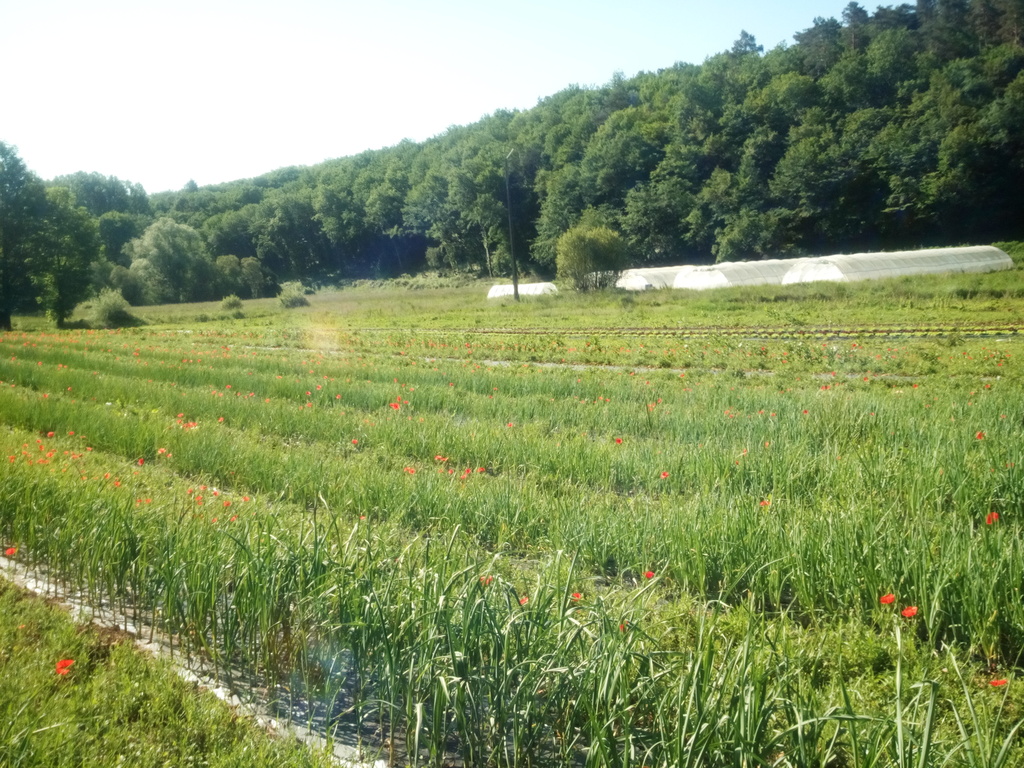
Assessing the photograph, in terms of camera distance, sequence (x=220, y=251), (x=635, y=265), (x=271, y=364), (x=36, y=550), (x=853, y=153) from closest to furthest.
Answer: (x=36, y=550)
(x=271, y=364)
(x=853, y=153)
(x=635, y=265)
(x=220, y=251)

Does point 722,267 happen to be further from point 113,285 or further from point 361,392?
point 113,285

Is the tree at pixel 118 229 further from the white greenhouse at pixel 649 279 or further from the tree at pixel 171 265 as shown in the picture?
the white greenhouse at pixel 649 279

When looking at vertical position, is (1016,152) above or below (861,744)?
above

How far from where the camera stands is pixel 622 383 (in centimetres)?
1202

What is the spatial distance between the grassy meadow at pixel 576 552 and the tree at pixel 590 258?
3579 cm

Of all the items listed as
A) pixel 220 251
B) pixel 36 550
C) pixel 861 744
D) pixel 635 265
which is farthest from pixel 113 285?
pixel 861 744

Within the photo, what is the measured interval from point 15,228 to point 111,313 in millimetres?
7086

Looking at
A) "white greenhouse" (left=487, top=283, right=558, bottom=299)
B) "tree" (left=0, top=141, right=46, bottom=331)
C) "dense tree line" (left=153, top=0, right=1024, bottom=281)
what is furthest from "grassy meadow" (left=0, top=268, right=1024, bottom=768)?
"dense tree line" (left=153, top=0, right=1024, bottom=281)

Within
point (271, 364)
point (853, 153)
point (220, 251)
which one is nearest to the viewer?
point (271, 364)

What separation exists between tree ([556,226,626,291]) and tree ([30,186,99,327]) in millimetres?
30447

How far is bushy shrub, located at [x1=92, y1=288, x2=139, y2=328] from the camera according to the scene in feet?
155

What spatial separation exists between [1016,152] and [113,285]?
2972 inches

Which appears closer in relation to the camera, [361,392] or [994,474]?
[994,474]

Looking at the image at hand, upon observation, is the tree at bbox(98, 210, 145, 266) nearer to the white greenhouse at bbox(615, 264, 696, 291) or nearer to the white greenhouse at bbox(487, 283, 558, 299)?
the white greenhouse at bbox(487, 283, 558, 299)
